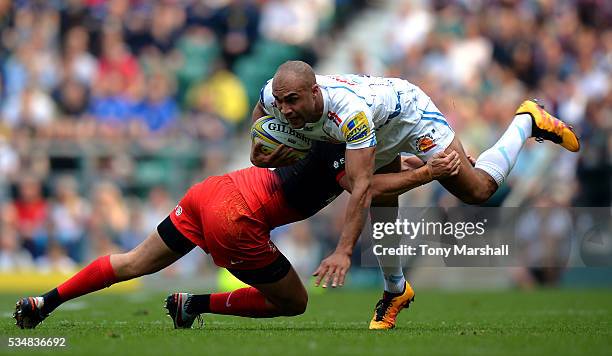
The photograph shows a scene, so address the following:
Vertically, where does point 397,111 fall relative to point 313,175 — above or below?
above

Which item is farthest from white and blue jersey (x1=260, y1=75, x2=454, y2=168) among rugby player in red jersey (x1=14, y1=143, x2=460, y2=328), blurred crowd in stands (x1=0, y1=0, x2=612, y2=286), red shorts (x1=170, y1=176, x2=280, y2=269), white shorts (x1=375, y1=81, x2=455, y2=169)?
blurred crowd in stands (x1=0, y1=0, x2=612, y2=286)

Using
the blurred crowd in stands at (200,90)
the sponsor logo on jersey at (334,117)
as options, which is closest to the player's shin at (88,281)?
the sponsor logo on jersey at (334,117)

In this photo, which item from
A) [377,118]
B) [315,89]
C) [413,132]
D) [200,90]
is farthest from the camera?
[200,90]

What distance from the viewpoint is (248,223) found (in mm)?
8766

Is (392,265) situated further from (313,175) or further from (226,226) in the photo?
(226,226)

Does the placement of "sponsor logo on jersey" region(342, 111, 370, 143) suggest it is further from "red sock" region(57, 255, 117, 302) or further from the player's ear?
"red sock" region(57, 255, 117, 302)

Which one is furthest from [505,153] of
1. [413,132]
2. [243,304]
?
[243,304]

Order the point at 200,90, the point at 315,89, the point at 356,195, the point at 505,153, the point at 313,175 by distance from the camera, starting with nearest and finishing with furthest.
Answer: the point at 356,195 → the point at 315,89 → the point at 313,175 → the point at 505,153 → the point at 200,90

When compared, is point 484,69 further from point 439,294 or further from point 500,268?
point 439,294

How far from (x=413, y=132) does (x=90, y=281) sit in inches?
108

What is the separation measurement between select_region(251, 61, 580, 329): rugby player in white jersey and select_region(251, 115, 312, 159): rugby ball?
0.07 meters

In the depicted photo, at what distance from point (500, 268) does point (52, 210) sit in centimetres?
680

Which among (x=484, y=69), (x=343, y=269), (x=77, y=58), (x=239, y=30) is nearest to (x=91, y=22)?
(x=77, y=58)

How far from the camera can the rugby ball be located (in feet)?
29.1
